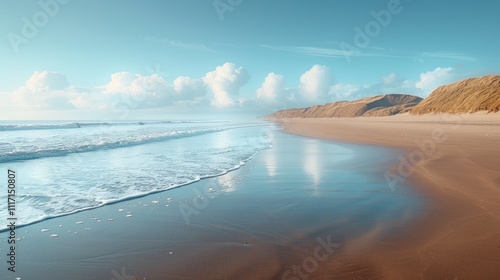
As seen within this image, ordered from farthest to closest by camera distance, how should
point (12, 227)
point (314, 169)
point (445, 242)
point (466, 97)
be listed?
point (466, 97) < point (314, 169) < point (12, 227) < point (445, 242)

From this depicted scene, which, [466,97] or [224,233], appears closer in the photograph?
[224,233]

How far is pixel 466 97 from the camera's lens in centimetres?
5984

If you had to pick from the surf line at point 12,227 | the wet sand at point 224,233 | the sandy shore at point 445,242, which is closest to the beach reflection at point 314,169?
the wet sand at point 224,233

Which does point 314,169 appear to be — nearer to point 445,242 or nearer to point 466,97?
point 445,242

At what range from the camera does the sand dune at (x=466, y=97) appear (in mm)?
49625

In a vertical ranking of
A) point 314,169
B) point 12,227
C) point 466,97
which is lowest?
point 12,227

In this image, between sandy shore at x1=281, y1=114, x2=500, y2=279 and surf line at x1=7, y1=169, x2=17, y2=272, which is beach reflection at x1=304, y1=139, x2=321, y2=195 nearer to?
sandy shore at x1=281, y1=114, x2=500, y2=279

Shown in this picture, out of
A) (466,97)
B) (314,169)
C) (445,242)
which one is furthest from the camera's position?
(466,97)

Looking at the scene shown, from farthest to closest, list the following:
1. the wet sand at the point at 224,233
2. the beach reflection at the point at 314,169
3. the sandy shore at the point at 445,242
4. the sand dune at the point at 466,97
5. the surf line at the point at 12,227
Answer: the sand dune at the point at 466,97 → the beach reflection at the point at 314,169 → the surf line at the point at 12,227 → the wet sand at the point at 224,233 → the sandy shore at the point at 445,242

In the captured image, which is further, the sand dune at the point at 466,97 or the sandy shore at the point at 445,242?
the sand dune at the point at 466,97

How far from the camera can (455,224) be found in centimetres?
468

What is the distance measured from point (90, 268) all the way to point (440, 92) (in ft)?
292

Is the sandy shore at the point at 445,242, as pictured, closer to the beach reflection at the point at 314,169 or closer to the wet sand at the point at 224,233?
the wet sand at the point at 224,233

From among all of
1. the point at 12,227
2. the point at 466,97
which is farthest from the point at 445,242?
the point at 466,97
